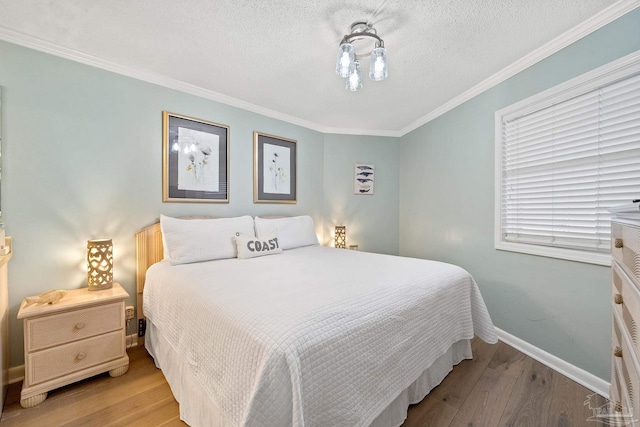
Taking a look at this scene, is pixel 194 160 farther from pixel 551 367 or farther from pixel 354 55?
pixel 551 367

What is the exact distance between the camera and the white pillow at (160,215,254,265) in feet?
6.79

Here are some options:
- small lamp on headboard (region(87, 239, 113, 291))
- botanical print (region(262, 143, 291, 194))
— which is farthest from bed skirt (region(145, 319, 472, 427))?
botanical print (region(262, 143, 291, 194))

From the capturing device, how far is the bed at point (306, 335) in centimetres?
90

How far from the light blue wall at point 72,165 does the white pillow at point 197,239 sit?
0.36 meters

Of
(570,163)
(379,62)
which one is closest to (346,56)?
(379,62)

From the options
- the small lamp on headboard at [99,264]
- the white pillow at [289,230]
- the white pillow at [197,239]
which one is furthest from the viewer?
the white pillow at [289,230]

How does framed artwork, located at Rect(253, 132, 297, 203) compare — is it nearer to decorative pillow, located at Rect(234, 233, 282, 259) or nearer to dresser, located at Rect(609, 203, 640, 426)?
decorative pillow, located at Rect(234, 233, 282, 259)

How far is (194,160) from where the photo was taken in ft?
8.42

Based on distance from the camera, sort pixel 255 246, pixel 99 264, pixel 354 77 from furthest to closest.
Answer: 1. pixel 255 246
2. pixel 99 264
3. pixel 354 77

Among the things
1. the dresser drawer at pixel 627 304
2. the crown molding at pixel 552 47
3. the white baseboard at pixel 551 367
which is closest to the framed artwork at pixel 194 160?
the white baseboard at pixel 551 367

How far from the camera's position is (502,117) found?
2305 mm

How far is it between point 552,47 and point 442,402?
255 centimetres

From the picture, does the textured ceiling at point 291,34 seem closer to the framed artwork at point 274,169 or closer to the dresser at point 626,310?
the framed artwork at point 274,169

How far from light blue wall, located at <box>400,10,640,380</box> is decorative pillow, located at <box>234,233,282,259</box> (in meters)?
1.98
